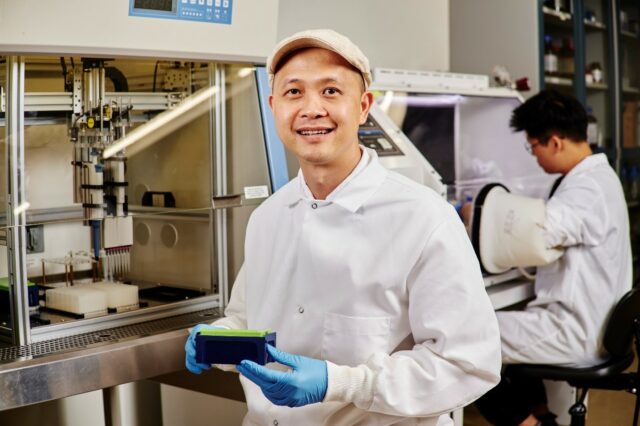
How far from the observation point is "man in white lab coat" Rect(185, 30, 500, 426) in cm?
135

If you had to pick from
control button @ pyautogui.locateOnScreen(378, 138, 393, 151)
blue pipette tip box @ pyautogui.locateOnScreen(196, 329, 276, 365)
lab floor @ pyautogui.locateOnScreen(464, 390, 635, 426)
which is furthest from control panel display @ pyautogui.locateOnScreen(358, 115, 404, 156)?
lab floor @ pyautogui.locateOnScreen(464, 390, 635, 426)

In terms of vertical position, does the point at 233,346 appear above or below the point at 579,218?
below

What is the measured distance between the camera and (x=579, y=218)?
106 inches

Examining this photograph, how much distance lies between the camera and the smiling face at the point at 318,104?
1.43 m

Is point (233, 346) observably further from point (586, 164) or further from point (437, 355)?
point (586, 164)

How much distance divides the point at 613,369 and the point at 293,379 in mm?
1661

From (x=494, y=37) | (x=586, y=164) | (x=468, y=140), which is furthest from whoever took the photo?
(x=494, y=37)

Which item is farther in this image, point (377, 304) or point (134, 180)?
point (134, 180)

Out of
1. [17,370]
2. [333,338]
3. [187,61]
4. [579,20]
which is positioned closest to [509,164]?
[579,20]

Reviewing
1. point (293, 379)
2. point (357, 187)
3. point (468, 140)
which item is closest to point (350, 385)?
point (293, 379)

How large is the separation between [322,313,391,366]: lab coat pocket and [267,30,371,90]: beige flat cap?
0.48 metres

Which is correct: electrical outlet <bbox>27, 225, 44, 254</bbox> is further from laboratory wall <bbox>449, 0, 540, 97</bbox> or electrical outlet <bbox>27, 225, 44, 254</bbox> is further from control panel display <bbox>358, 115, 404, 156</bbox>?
laboratory wall <bbox>449, 0, 540, 97</bbox>

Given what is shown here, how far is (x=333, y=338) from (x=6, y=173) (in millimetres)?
845

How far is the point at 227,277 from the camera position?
7.15 ft
